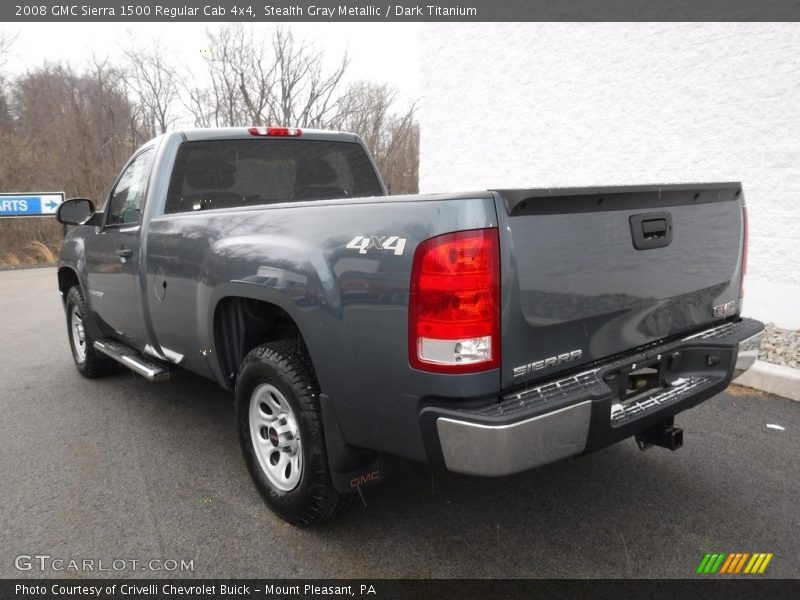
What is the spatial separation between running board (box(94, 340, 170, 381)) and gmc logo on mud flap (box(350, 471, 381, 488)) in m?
1.86

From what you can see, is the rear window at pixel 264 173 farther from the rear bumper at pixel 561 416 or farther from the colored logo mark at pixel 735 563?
the colored logo mark at pixel 735 563

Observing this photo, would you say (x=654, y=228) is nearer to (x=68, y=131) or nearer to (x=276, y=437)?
(x=276, y=437)

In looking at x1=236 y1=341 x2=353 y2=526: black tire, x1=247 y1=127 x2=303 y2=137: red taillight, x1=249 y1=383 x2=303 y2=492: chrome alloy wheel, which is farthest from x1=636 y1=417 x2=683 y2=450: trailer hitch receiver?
x1=247 y1=127 x2=303 y2=137: red taillight

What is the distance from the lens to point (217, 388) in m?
4.99

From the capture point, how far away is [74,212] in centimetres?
476

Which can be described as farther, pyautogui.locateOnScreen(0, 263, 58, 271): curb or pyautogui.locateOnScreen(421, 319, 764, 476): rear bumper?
pyautogui.locateOnScreen(0, 263, 58, 271): curb

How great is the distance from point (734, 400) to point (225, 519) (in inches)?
151

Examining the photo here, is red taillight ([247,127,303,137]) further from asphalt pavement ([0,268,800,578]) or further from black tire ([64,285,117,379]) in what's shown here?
black tire ([64,285,117,379])

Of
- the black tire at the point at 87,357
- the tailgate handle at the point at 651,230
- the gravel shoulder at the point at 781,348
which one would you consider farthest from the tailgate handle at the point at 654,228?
the black tire at the point at 87,357

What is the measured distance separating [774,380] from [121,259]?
5052 millimetres

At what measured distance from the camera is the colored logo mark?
2.38 m

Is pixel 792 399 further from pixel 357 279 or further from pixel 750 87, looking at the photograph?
pixel 357 279

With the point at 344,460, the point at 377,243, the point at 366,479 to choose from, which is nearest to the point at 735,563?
the point at 366,479
